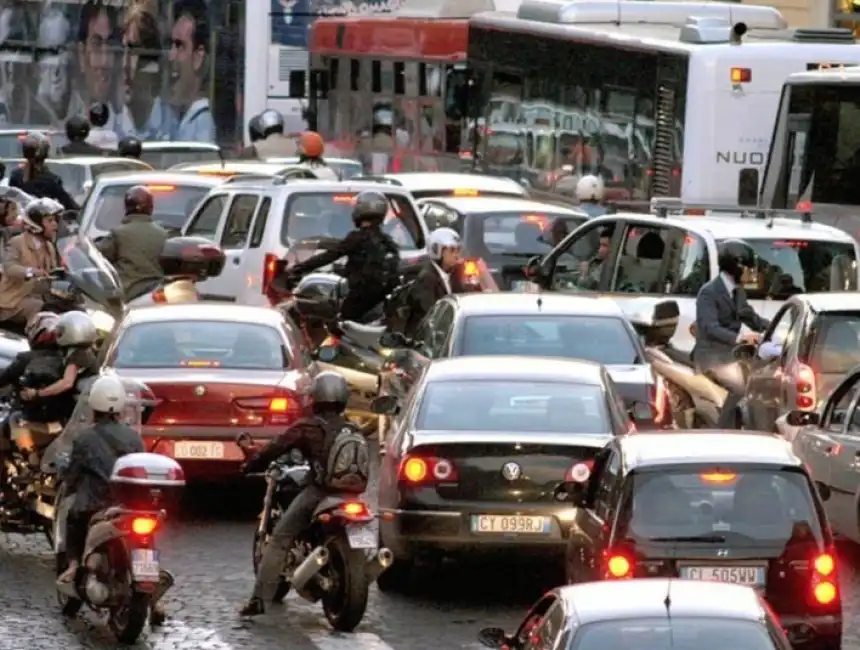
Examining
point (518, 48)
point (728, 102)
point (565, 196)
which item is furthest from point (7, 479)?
point (518, 48)

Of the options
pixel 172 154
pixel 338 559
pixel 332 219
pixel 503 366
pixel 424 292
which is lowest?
pixel 172 154

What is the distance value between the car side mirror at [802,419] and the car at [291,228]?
8172mm

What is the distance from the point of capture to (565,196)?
34.2 m

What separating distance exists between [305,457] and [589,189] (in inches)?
624

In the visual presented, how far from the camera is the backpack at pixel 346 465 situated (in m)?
14.6

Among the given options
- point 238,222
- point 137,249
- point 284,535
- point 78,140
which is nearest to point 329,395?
point 284,535

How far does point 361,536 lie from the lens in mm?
14586

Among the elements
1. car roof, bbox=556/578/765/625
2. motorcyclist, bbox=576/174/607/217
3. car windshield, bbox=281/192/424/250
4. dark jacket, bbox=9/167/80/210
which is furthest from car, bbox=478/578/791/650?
motorcyclist, bbox=576/174/607/217

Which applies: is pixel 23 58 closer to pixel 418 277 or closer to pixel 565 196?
pixel 565 196

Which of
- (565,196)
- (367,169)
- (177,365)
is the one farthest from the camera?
(367,169)

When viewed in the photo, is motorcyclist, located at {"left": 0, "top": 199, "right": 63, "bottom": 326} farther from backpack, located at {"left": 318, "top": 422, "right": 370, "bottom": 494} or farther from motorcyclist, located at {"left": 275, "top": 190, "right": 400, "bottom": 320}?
backpack, located at {"left": 318, "top": 422, "right": 370, "bottom": 494}

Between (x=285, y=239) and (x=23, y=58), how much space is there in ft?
84.9

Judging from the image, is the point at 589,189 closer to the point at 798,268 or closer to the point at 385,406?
the point at 798,268

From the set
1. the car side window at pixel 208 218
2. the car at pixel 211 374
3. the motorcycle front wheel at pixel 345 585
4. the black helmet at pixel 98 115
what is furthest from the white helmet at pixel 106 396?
the black helmet at pixel 98 115
